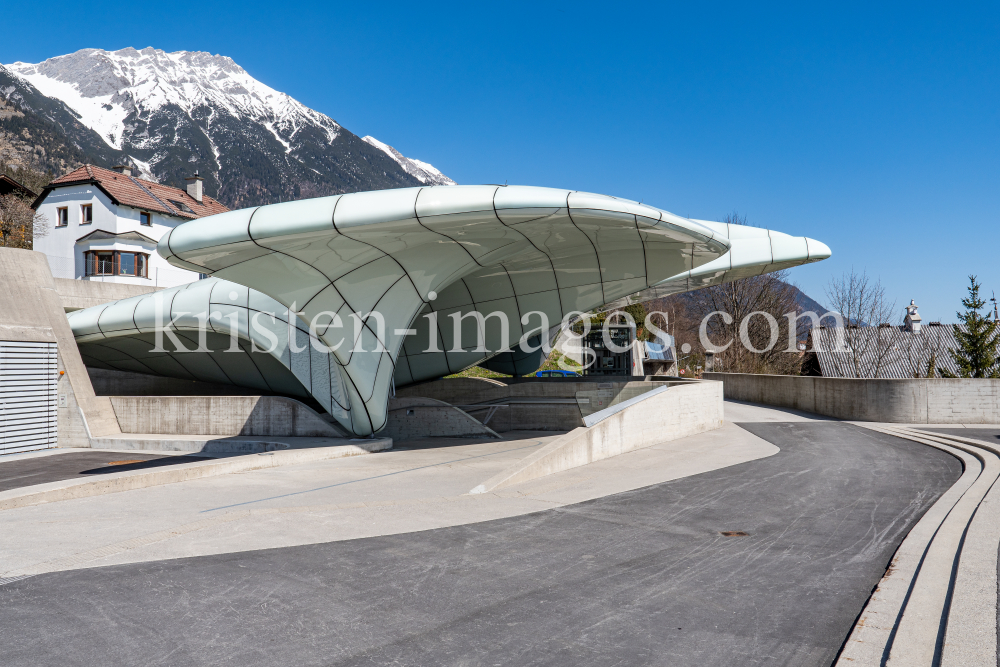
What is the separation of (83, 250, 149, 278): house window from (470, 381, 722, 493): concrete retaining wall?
38315 millimetres

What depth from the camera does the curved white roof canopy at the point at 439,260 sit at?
41.5 feet

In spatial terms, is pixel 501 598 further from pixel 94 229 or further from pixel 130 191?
pixel 130 191

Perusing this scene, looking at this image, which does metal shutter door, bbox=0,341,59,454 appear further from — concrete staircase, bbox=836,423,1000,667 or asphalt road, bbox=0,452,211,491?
concrete staircase, bbox=836,423,1000,667

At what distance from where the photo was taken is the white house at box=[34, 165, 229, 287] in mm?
42375

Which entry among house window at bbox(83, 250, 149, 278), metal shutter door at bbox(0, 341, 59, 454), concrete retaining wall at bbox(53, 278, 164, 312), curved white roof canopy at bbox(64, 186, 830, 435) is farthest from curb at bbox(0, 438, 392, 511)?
house window at bbox(83, 250, 149, 278)

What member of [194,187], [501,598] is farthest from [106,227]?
[501,598]

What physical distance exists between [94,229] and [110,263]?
319 centimetres

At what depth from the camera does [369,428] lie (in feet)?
58.4

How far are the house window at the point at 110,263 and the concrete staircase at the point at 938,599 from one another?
151 ft

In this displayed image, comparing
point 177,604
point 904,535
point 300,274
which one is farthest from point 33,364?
point 904,535

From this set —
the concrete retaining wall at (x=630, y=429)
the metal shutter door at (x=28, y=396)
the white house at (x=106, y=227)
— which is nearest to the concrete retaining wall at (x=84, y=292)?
the metal shutter door at (x=28, y=396)

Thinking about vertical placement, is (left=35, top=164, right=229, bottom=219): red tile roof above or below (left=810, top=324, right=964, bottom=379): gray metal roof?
above

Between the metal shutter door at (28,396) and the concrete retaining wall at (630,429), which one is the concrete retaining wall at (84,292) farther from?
the concrete retaining wall at (630,429)

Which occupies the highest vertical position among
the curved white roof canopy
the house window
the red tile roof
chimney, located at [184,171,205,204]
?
chimney, located at [184,171,205,204]
